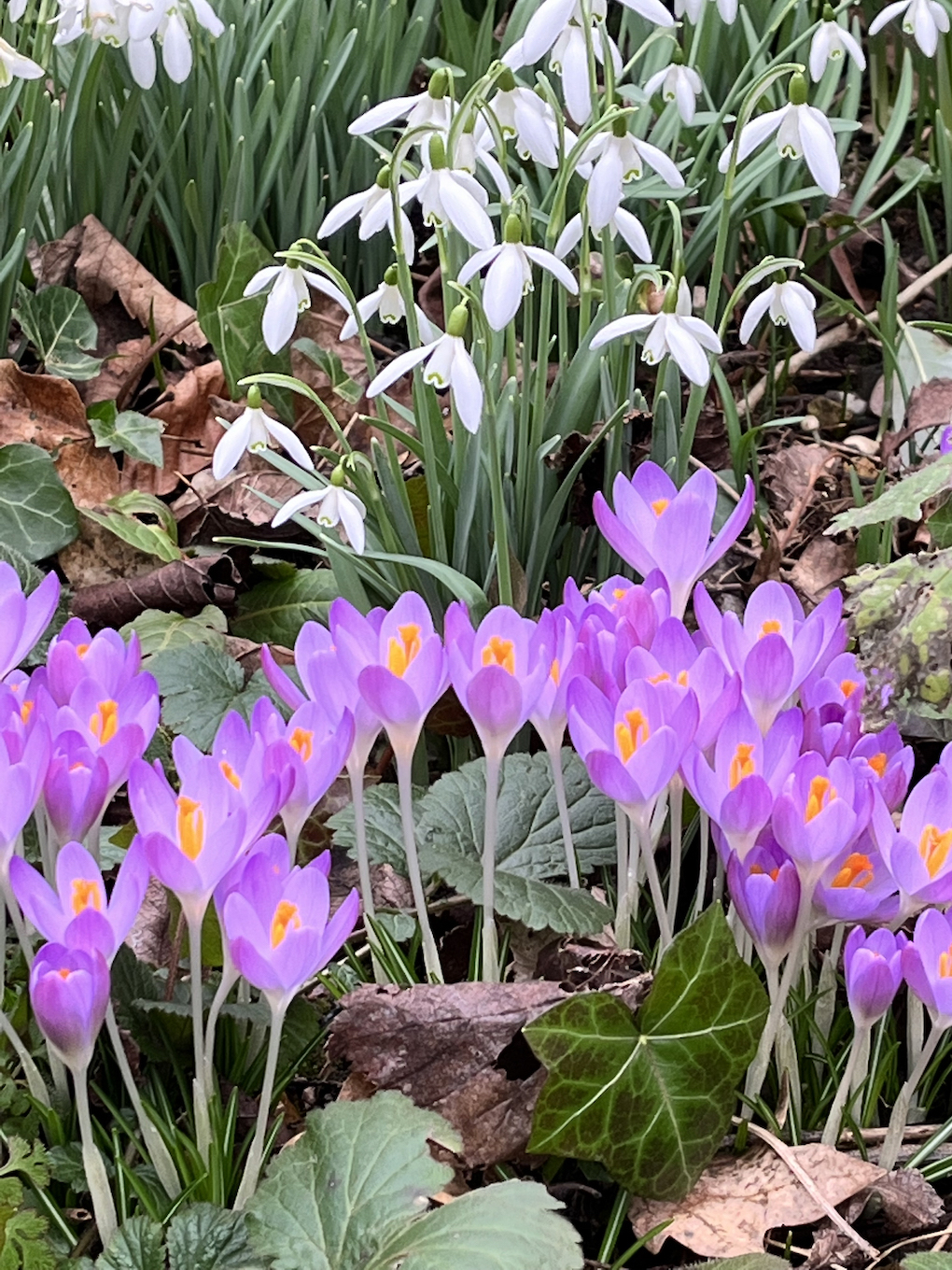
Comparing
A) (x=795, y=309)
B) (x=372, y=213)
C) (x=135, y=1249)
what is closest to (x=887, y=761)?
(x=795, y=309)

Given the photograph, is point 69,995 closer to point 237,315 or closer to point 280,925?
point 280,925

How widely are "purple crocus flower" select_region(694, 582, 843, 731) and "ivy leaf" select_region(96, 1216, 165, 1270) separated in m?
0.73

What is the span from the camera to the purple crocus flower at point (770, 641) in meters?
1.37

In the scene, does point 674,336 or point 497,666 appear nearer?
point 497,666

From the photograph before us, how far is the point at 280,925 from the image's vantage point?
43.3 inches

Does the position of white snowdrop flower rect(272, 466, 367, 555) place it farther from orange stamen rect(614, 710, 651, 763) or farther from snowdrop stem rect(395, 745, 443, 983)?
orange stamen rect(614, 710, 651, 763)

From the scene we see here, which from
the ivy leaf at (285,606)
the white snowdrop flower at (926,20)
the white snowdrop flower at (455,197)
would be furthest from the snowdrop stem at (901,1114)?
the white snowdrop flower at (926,20)

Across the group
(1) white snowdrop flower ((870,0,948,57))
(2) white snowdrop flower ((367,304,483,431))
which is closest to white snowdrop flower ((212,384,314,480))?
(2) white snowdrop flower ((367,304,483,431))

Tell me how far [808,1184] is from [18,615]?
2.96ft

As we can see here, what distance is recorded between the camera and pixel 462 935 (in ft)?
5.30

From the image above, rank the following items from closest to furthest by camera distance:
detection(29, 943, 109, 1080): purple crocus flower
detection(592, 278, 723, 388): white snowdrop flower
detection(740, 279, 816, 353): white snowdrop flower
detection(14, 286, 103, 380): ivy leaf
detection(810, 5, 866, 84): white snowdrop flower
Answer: detection(29, 943, 109, 1080): purple crocus flower, detection(592, 278, 723, 388): white snowdrop flower, detection(740, 279, 816, 353): white snowdrop flower, detection(810, 5, 866, 84): white snowdrop flower, detection(14, 286, 103, 380): ivy leaf

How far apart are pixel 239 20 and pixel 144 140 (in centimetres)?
34

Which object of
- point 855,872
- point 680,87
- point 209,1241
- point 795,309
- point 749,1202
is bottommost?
point 749,1202

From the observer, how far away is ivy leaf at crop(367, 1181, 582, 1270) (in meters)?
1.03
